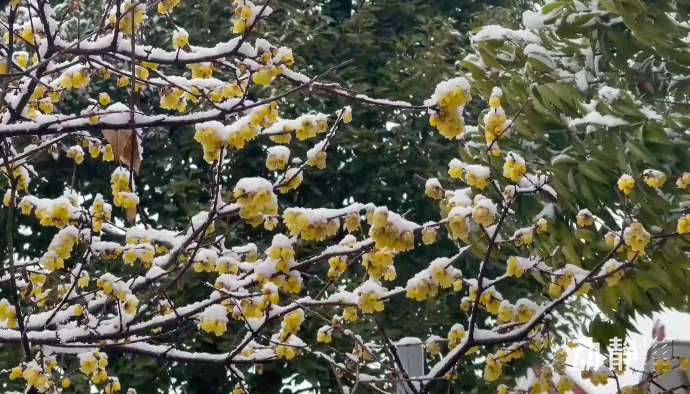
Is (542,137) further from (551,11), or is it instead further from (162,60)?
(162,60)

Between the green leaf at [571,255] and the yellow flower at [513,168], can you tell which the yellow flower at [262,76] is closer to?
the yellow flower at [513,168]

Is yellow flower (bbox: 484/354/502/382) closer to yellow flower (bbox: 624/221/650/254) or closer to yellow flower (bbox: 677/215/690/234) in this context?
yellow flower (bbox: 624/221/650/254)

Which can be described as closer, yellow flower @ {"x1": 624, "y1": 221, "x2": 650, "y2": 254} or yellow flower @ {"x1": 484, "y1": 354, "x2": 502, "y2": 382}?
yellow flower @ {"x1": 624, "y1": 221, "x2": 650, "y2": 254}

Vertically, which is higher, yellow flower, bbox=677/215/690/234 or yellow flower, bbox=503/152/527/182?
yellow flower, bbox=503/152/527/182

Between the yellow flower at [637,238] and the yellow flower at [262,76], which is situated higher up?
the yellow flower at [262,76]

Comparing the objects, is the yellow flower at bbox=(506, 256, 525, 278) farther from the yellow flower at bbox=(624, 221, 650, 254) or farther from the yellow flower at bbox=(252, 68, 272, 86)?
the yellow flower at bbox=(252, 68, 272, 86)

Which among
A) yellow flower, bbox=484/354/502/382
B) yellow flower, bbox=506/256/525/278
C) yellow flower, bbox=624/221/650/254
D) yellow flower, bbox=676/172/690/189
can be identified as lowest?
yellow flower, bbox=484/354/502/382

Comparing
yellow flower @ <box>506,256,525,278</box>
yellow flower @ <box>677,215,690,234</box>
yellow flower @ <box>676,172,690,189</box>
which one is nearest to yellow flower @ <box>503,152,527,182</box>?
yellow flower @ <box>506,256,525,278</box>

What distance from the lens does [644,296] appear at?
2.68 meters

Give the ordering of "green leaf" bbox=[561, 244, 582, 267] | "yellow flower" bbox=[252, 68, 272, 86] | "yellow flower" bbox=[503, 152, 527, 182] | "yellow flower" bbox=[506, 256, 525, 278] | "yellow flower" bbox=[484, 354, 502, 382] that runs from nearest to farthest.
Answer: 1. "yellow flower" bbox=[252, 68, 272, 86]
2. "yellow flower" bbox=[503, 152, 527, 182]
3. "yellow flower" bbox=[506, 256, 525, 278]
4. "yellow flower" bbox=[484, 354, 502, 382]
5. "green leaf" bbox=[561, 244, 582, 267]

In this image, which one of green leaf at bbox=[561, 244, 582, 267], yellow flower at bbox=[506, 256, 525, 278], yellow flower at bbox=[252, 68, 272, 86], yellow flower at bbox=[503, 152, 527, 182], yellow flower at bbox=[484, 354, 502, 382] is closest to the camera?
yellow flower at bbox=[252, 68, 272, 86]

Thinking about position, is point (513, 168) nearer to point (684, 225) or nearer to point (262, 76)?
point (684, 225)

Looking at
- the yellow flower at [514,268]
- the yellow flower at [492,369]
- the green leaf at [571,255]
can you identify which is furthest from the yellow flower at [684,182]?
the yellow flower at [492,369]

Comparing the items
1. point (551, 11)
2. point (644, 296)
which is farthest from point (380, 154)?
point (644, 296)
